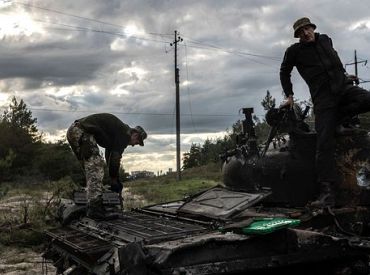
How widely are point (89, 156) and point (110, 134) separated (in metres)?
0.60

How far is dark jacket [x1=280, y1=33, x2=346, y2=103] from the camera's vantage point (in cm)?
583

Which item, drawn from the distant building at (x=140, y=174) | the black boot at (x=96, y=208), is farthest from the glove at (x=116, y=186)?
the distant building at (x=140, y=174)

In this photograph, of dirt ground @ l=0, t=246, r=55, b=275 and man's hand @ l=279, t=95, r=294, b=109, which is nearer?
man's hand @ l=279, t=95, r=294, b=109

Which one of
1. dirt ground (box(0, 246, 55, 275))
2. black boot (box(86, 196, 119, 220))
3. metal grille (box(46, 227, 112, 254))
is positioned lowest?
dirt ground (box(0, 246, 55, 275))

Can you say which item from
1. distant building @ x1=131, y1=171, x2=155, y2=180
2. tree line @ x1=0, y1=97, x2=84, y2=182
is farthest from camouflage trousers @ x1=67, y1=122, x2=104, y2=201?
distant building @ x1=131, y1=171, x2=155, y2=180

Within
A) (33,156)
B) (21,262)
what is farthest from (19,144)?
(21,262)

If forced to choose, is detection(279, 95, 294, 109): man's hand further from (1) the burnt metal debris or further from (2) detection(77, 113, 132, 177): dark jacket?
(2) detection(77, 113, 132, 177): dark jacket

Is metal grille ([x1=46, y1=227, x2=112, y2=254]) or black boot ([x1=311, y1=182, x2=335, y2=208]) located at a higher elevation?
black boot ([x1=311, y1=182, x2=335, y2=208])

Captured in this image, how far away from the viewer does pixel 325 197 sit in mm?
5605

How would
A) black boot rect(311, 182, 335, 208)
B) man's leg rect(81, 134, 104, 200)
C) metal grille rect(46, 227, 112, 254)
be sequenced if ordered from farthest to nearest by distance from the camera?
1. man's leg rect(81, 134, 104, 200)
2. black boot rect(311, 182, 335, 208)
3. metal grille rect(46, 227, 112, 254)

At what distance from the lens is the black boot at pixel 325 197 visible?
5544 mm

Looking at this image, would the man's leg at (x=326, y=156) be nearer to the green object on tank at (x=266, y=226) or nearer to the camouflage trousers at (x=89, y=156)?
the green object on tank at (x=266, y=226)

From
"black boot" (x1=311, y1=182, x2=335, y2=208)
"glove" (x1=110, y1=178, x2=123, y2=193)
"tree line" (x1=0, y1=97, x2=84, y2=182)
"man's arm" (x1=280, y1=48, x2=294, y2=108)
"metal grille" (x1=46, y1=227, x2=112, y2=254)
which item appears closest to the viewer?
"metal grille" (x1=46, y1=227, x2=112, y2=254)

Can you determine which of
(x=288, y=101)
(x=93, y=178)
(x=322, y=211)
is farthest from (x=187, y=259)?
(x=93, y=178)
